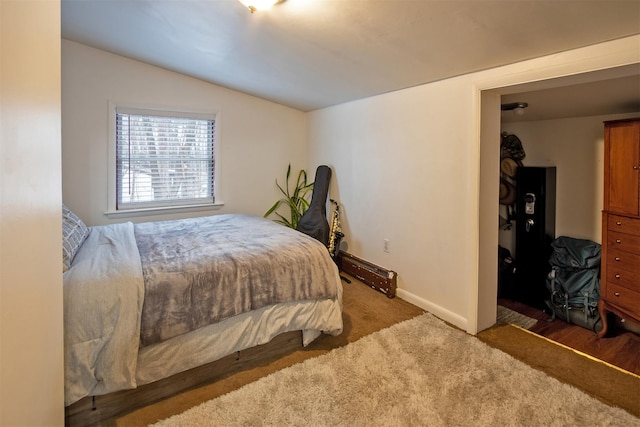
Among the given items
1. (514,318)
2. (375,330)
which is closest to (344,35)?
(375,330)

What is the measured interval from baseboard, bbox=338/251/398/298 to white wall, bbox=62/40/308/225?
125 centimetres

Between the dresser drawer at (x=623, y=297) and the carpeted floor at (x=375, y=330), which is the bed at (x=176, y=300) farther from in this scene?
the dresser drawer at (x=623, y=297)

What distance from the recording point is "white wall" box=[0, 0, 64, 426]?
69 centimetres

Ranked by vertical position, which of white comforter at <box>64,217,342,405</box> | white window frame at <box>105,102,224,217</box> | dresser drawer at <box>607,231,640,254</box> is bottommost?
white comforter at <box>64,217,342,405</box>

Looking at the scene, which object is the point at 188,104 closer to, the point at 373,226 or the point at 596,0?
the point at 373,226

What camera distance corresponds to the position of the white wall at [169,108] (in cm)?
318

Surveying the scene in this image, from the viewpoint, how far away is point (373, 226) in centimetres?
356

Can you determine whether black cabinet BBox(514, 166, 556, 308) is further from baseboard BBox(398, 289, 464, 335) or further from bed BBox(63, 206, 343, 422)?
bed BBox(63, 206, 343, 422)

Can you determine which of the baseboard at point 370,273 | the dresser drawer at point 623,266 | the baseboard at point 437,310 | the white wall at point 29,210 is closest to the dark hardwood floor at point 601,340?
the dresser drawer at point 623,266

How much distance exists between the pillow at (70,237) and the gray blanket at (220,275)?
0.36 meters

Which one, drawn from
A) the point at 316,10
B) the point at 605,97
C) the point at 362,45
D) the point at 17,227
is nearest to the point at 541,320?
the point at 605,97

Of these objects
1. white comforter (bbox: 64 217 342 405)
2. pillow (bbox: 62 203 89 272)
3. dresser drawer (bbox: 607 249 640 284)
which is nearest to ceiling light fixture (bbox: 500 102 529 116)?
dresser drawer (bbox: 607 249 640 284)

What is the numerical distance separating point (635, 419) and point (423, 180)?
191 centimetres

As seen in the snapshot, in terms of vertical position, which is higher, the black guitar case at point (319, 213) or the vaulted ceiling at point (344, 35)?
the vaulted ceiling at point (344, 35)
